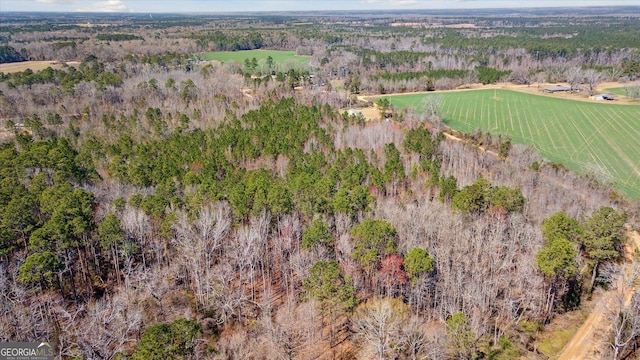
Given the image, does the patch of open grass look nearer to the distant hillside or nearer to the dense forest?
the dense forest

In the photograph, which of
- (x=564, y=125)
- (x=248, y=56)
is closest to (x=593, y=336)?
(x=564, y=125)

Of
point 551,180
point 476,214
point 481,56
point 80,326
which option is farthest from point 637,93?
point 80,326

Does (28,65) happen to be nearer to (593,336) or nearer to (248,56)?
(248,56)

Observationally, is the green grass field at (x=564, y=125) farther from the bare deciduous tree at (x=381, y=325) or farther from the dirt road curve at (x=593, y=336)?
the bare deciduous tree at (x=381, y=325)

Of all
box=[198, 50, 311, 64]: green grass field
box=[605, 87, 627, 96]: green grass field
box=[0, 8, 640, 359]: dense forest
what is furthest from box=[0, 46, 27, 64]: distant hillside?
box=[605, 87, 627, 96]: green grass field

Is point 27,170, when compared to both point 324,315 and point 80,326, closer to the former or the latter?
point 80,326

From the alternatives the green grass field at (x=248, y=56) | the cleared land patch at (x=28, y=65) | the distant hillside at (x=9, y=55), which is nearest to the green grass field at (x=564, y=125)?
the green grass field at (x=248, y=56)
